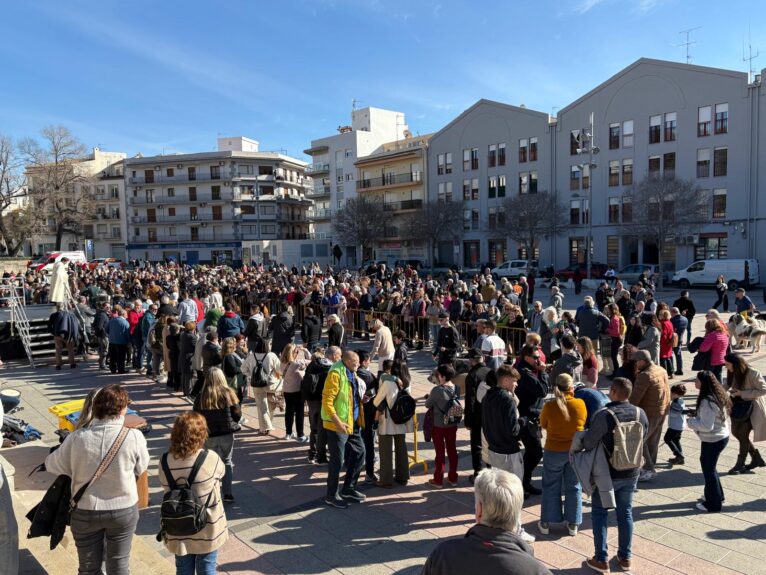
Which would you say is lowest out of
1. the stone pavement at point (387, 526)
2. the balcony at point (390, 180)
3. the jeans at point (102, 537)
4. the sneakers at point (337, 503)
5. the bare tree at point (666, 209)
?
the stone pavement at point (387, 526)

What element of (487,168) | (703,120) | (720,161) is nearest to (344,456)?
(720,161)

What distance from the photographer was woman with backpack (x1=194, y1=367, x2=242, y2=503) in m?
5.83

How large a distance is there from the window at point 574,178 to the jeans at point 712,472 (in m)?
39.2

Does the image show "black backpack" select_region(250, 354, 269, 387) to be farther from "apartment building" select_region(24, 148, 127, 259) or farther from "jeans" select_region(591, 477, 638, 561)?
"apartment building" select_region(24, 148, 127, 259)

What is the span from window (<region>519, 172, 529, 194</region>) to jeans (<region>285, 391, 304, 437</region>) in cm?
3987

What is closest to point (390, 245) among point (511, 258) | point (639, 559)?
point (511, 258)

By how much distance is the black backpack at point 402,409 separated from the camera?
21.7ft

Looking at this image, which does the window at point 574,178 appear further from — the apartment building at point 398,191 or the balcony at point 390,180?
the balcony at point 390,180

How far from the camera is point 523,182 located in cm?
4588

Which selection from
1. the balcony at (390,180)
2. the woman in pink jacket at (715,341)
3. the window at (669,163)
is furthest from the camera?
the balcony at (390,180)

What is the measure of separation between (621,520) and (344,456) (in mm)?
2855

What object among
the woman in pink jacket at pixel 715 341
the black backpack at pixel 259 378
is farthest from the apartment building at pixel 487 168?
the black backpack at pixel 259 378

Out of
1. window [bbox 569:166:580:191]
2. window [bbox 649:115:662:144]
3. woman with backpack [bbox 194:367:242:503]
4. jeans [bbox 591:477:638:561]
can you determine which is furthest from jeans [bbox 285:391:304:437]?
window [bbox 569:166:580:191]

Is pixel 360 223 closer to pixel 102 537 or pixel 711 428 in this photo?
pixel 711 428
